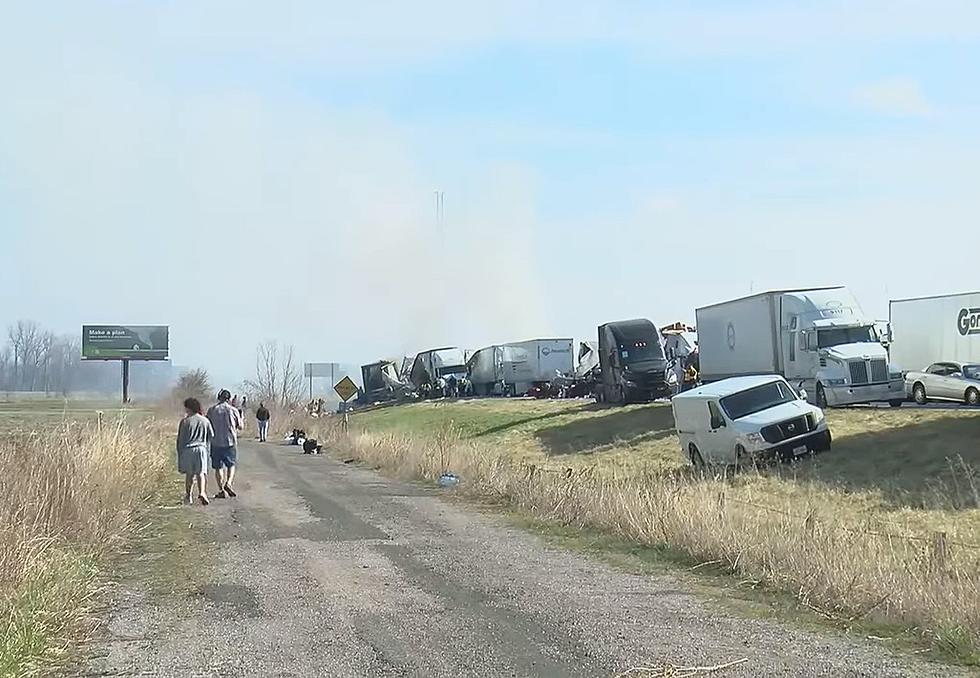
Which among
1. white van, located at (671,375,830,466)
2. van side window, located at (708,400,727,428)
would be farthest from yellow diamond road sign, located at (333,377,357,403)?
van side window, located at (708,400,727,428)

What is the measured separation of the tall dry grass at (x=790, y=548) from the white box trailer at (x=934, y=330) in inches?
822

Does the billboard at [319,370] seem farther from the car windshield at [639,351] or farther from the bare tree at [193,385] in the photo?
the car windshield at [639,351]

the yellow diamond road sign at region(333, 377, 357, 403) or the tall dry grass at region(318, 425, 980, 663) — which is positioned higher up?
the yellow diamond road sign at region(333, 377, 357, 403)

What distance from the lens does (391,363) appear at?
278 ft

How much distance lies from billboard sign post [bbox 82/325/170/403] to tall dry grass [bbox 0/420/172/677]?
82.3 m

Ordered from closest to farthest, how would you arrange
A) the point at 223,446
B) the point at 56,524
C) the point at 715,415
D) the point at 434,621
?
the point at 434,621
the point at 56,524
the point at 223,446
the point at 715,415

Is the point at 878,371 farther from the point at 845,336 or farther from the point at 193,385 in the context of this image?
the point at 193,385

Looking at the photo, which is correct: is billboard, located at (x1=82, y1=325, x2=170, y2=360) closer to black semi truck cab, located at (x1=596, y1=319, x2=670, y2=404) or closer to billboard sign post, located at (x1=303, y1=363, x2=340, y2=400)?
billboard sign post, located at (x1=303, y1=363, x2=340, y2=400)

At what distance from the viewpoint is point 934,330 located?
4134 centimetres

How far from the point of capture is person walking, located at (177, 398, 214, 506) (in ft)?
61.7

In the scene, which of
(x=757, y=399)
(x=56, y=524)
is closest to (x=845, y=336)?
(x=757, y=399)

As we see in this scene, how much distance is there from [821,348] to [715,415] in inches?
326

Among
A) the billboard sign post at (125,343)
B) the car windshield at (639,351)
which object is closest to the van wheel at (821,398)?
the car windshield at (639,351)

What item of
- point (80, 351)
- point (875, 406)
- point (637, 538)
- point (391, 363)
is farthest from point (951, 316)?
point (80, 351)
